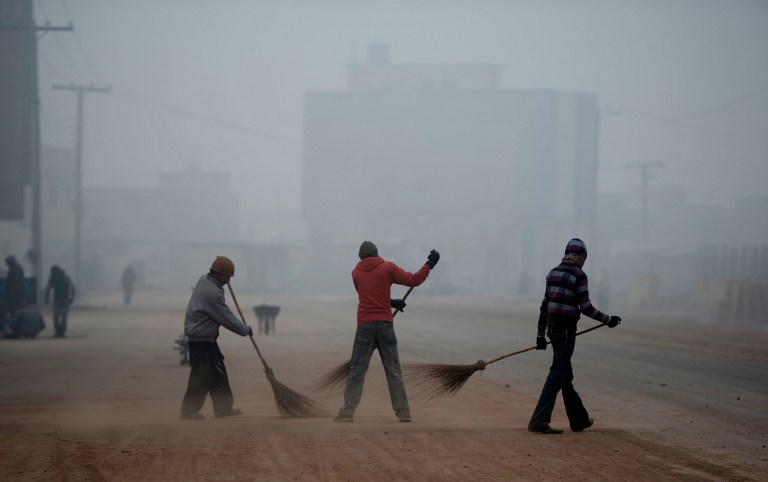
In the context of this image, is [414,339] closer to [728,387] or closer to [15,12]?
[728,387]

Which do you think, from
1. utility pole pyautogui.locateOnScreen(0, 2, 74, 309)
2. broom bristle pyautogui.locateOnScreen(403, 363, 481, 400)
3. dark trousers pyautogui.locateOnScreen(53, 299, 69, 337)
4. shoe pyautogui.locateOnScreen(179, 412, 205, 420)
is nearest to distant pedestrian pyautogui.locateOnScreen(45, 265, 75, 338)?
dark trousers pyautogui.locateOnScreen(53, 299, 69, 337)

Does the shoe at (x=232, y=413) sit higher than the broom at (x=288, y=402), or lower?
lower

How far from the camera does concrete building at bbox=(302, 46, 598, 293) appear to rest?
8419 cm

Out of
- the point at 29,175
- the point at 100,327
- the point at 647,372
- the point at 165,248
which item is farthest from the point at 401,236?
the point at 647,372

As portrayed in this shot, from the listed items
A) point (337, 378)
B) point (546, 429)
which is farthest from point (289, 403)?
point (546, 429)

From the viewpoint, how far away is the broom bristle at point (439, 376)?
1112cm

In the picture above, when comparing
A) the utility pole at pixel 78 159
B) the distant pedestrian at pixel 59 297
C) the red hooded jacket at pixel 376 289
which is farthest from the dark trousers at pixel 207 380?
the utility pole at pixel 78 159

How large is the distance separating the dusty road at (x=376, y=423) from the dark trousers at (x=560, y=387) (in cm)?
19

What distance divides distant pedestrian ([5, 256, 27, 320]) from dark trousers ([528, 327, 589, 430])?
59.0ft

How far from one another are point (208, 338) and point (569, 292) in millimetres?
3819

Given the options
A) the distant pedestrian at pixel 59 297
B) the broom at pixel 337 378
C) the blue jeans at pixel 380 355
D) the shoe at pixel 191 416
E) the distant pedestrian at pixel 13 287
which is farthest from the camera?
the distant pedestrian at pixel 13 287

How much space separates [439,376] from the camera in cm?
1122

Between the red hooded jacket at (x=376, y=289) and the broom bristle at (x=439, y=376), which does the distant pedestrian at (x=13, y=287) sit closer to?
the broom bristle at (x=439, y=376)

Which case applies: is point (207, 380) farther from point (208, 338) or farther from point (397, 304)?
point (397, 304)
